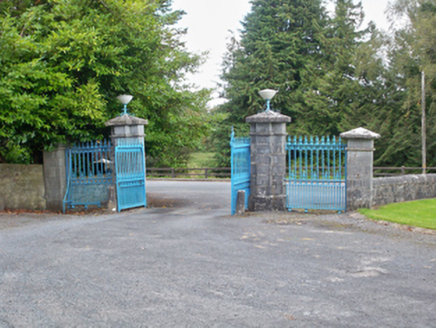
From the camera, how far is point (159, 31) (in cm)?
1377

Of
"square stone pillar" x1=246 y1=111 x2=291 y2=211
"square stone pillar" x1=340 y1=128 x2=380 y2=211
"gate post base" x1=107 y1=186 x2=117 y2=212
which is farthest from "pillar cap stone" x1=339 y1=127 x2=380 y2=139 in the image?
"gate post base" x1=107 y1=186 x2=117 y2=212

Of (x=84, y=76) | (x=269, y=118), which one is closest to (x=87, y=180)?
(x=84, y=76)

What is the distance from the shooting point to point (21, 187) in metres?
13.2

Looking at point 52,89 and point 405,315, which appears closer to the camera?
point 405,315

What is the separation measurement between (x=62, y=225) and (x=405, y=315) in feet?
24.3

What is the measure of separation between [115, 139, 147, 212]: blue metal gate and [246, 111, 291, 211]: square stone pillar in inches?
133

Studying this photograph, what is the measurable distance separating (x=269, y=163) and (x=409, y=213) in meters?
3.50

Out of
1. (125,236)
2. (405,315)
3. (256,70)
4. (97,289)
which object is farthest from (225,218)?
(256,70)

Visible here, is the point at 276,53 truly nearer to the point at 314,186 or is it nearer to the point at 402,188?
the point at 402,188

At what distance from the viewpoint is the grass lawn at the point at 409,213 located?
8.93m

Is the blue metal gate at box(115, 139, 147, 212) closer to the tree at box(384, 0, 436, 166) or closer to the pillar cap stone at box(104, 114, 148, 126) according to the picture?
the pillar cap stone at box(104, 114, 148, 126)

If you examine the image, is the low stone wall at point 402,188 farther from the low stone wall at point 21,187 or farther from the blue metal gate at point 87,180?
the low stone wall at point 21,187

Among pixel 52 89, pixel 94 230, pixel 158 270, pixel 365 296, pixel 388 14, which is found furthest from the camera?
pixel 388 14

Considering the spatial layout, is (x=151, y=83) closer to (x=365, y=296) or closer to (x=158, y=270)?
(x=158, y=270)
